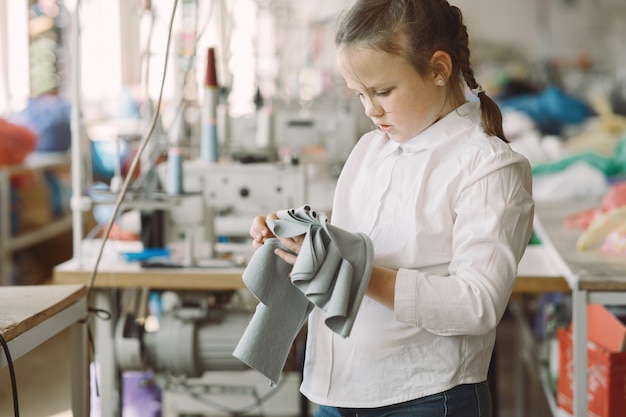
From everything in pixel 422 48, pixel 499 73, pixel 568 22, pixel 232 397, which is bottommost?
pixel 232 397

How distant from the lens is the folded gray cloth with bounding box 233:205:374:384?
1.22 meters

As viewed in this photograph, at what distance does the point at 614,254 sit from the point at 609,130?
3.34 m

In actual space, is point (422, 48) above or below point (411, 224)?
above

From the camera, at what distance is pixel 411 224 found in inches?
52.2

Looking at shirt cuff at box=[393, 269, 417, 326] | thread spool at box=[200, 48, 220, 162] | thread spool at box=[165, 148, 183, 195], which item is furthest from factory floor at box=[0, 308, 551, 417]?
shirt cuff at box=[393, 269, 417, 326]

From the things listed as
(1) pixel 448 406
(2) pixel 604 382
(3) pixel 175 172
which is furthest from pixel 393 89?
(3) pixel 175 172

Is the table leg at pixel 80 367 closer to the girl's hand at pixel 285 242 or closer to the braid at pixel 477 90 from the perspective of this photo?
the girl's hand at pixel 285 242

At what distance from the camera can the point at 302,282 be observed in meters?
1.24

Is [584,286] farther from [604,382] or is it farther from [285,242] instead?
[285,242]

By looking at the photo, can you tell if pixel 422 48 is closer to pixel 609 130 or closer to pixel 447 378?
pixel 447 378

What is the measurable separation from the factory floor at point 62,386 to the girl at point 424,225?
1223mm

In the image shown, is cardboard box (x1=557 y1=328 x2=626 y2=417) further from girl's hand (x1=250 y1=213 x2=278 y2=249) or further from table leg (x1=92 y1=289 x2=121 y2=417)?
table leg (x1=92 y1=289 x2=121 y2=417)

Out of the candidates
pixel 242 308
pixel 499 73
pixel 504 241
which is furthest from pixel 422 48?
pixel 499 73

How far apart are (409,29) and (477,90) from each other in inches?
6.1
